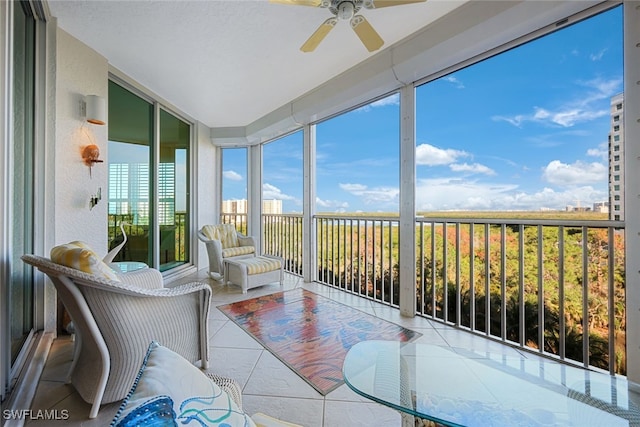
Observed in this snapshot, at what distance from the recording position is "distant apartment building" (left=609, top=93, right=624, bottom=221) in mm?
1749

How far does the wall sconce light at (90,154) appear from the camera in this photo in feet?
8.41

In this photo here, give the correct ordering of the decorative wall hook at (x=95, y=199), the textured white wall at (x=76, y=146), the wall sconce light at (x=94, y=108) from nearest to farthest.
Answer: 1. the textured white wall at (x=76, y=146)
2. the wall sconce light at (x=94, y=108)
3. the decorative wall hook at (x=95, y=199)

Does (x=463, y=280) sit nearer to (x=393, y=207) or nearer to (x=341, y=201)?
(x=393, y=207)

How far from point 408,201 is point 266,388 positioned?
2.05 m

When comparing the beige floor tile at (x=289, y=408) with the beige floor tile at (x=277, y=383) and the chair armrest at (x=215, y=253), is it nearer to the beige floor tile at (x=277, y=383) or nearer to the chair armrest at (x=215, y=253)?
the beige floor tile at (x=277, y=383)

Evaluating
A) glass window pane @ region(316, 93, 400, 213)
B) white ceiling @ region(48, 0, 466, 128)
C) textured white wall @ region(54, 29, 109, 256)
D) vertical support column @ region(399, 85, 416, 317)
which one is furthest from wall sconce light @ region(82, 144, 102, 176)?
vertical support column @ region(399, 85, 416, 317)

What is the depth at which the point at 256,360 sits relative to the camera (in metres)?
2.03

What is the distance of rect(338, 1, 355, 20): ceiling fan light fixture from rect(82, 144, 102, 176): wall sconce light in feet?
8.16

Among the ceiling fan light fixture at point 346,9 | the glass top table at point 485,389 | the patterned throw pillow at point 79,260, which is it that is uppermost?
the ceiling fan light fixture at point 346,9

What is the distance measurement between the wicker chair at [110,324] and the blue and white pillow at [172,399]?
3.39ft

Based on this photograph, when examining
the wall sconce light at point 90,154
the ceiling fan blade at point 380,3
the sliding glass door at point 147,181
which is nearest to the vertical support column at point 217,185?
the sliding glass door at point 147,181

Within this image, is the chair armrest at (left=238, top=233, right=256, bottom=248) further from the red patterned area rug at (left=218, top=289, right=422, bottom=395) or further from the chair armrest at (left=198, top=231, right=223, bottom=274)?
the red patterned area rug at (left=218, top=289, right=422, bottom=395)

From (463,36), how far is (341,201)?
239 cm

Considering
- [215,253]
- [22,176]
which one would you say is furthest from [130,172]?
[22,176]
